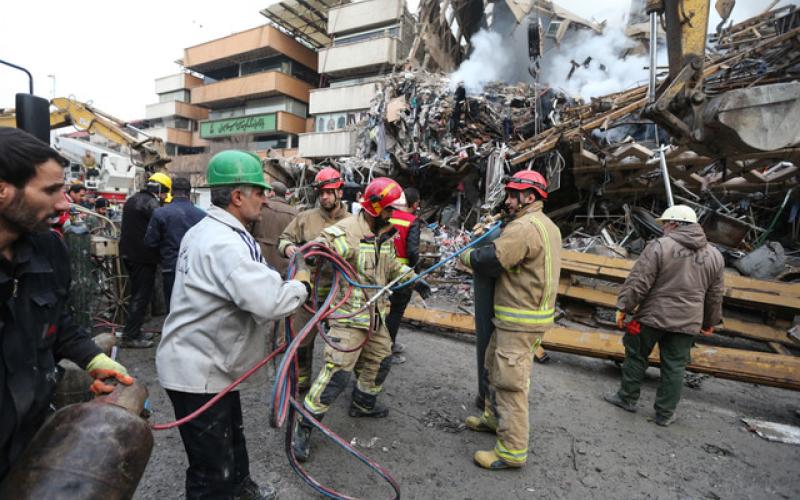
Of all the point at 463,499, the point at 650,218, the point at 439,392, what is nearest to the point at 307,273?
the point at 463,499

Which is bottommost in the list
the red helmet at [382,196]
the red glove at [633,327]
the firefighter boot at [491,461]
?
the firefighter boot at [491,461]

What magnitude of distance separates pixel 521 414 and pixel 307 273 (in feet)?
5.83

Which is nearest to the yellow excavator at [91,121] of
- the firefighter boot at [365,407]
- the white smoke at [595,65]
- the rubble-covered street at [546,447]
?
the rubble-covered street at [546,447]

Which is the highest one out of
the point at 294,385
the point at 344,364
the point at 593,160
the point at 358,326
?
the point at 593,160

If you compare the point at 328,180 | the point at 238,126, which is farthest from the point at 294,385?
the point at 238,126

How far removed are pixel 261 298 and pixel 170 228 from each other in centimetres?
295

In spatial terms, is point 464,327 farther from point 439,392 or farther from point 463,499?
point 463,499

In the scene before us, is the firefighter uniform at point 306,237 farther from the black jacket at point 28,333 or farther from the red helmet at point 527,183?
the black jacket at point 28,333

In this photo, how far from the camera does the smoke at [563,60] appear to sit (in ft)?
41.7

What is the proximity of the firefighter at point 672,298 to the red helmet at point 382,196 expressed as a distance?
2432 mm

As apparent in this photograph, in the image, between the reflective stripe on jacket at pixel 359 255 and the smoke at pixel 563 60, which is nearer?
the reflective stripe on jacket at pixel 359 255

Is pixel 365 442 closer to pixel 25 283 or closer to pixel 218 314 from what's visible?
pixel 218 314

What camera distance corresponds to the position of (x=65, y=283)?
5.13 ft

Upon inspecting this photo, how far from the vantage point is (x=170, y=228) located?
398cm
